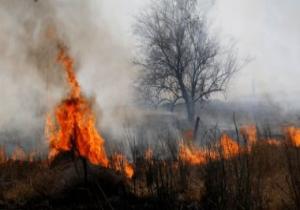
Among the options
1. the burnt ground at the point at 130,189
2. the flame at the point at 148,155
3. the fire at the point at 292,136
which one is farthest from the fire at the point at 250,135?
the flame at the point at 148,155

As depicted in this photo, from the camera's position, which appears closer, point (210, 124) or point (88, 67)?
point (88, 67)

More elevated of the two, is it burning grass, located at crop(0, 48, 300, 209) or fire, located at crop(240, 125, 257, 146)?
fire, located at crop(240, 125, 257, 146)

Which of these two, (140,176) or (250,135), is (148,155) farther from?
(250,135)

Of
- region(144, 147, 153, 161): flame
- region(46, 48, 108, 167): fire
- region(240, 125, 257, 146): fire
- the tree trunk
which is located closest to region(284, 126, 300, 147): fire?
region(240, 125, 257, 146): fire

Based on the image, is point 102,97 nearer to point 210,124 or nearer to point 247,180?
point 210,124

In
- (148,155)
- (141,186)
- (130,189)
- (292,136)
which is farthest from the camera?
(292,136)

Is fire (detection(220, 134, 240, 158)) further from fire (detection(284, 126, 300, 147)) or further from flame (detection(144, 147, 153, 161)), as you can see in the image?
flame (detection(144, 147, 153, 161))

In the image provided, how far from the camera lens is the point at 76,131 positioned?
12.8m

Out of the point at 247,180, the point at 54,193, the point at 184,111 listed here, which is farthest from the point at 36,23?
the point at 184,111

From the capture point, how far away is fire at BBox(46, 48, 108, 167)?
12.6 m

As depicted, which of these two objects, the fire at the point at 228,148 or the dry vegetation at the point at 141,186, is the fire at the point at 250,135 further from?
the dry vegetation at the point at 141,186

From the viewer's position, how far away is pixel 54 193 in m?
9.80

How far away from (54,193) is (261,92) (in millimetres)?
26832

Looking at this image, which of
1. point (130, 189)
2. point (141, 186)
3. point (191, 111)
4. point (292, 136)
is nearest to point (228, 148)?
point (141, 186)
